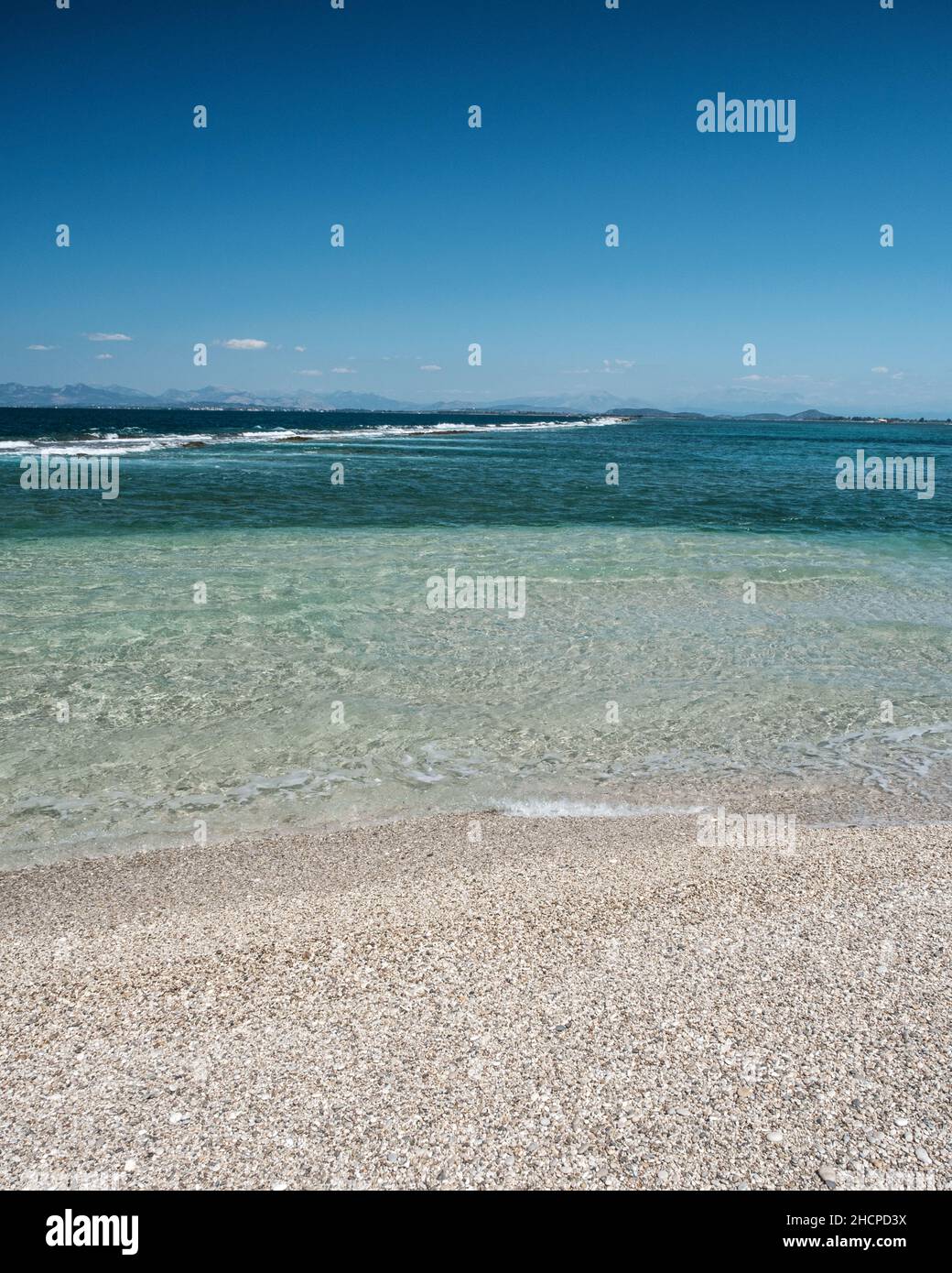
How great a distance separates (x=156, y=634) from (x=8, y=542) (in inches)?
366

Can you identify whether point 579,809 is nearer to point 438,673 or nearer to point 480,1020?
point 480,1020

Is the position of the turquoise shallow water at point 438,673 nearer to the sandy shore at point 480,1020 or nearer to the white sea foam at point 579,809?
the white sea foam at point 579,809

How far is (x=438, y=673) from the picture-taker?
9.62m

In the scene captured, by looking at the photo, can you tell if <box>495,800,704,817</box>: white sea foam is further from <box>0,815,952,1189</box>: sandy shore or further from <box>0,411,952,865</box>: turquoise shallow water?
<box>0,815,952,1189</box>: sandy shore

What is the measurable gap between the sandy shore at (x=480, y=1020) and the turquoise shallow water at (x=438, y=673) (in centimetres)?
110

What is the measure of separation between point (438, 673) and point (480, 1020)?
614 centimetres

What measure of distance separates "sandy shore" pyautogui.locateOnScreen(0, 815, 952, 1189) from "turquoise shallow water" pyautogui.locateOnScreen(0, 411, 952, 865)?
43.5 inches

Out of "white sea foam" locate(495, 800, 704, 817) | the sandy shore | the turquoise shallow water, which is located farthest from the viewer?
the turquoise shallow water

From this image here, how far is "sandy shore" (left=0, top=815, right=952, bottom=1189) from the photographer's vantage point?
115 inches

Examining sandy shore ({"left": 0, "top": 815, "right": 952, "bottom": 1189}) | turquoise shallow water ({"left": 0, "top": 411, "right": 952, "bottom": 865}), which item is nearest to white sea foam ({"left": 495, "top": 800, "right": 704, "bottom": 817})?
turquoise shallow water ({"left": 0, "top": 411, "right": 952, "bottom": 865})

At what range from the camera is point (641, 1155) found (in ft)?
9.53
